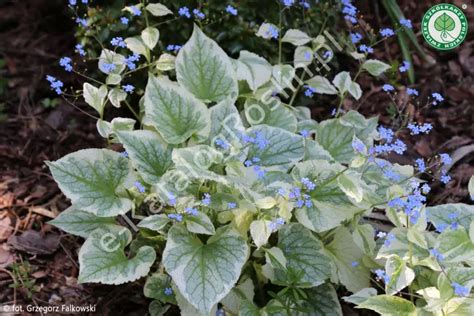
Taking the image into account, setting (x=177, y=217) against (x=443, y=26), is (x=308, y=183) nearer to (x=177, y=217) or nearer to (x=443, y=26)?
(x=177, y=217)

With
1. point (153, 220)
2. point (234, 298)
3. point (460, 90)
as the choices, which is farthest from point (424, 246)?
point (460, 90)

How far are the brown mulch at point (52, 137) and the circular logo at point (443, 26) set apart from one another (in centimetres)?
38

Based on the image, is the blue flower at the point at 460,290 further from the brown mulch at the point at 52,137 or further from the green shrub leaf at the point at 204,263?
the brown mulch at the point at 52,137

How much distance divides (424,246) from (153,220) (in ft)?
2.77

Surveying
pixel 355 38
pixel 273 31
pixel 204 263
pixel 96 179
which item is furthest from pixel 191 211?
pixel 355 38

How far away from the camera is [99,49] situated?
3275mm

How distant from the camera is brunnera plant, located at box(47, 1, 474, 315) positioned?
6.89ft

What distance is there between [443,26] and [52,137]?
1.91m

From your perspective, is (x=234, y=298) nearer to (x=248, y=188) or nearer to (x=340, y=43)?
(x=248, y=188)

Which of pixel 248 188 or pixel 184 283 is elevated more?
pixel 248 188

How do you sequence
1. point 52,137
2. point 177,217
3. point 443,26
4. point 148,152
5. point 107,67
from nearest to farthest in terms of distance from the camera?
point 177,217 → point 148,152 → point 107,67 → point 443,26 → point 52,137

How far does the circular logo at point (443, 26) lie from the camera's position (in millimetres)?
3088

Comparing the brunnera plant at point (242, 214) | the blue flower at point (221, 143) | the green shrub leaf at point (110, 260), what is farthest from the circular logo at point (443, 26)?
the green shrub leaf at point (110, 260)

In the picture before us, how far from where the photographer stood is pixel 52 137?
328 centimetres
